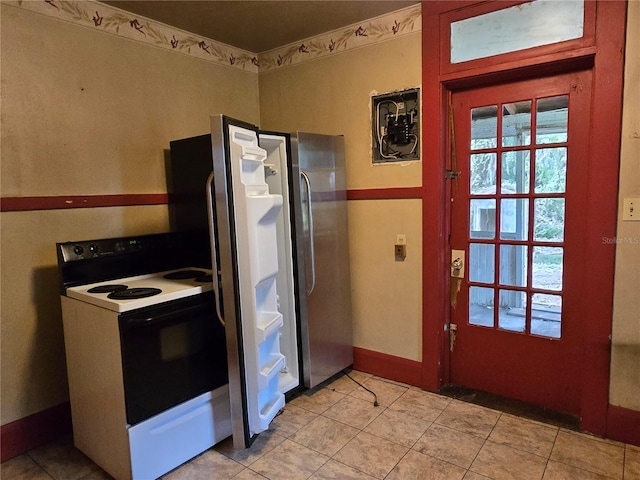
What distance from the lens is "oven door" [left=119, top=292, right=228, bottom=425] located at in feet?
6.05

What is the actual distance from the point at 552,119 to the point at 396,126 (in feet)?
3.02

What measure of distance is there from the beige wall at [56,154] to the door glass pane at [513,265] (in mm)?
2262

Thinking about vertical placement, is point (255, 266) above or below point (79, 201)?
below

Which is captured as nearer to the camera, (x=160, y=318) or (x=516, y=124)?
(x=160, y=318)

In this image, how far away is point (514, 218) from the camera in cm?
253

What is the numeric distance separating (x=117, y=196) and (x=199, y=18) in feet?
4.20

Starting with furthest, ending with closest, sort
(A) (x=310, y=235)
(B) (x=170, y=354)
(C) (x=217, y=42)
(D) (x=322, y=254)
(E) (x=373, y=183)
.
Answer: (C) (x=217, y=42), (E) (x=373, y=183), (D) (x=322, y=254), (A) (x=310, y=235), (B) (x=170, y=354)

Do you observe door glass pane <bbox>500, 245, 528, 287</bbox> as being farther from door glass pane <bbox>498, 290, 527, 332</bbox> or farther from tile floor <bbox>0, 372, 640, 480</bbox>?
tile floor <bbox>0, 372, 640, 480</bbox>

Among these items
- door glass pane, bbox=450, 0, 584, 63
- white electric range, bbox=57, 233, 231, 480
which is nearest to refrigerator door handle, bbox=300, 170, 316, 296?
white electric range, bbox=57, 233, 231, 480

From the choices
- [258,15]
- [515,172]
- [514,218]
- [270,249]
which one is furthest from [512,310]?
[258,15]

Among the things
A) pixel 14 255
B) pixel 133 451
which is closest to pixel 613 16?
pixel 133 451

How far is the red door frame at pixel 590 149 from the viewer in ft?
6.80

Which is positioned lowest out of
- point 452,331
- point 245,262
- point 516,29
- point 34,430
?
point 34,430

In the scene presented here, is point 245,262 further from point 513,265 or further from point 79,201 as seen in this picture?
point 513,265
